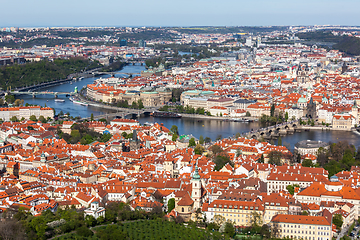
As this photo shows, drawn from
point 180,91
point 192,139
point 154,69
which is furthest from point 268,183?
point 154,69

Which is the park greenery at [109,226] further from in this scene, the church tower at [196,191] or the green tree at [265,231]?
the green tree at [265,231]

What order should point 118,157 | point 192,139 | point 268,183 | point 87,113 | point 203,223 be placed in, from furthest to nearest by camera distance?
point 87,113 < point 192,139 < point 118,157 < point 268,183 < point 203,223

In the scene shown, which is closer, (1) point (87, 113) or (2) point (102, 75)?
(1) point (87, 113)

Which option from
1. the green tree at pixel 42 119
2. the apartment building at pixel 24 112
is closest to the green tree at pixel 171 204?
the green tree at pixel 42 119

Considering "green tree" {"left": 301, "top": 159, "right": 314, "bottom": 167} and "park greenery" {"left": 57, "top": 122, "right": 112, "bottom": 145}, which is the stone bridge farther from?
"green tree" {"left": 301, "top": 159, "right": 314, "bottom": 167}

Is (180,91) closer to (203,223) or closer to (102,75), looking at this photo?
(102,75)

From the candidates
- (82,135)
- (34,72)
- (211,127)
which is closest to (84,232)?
(82,135)
